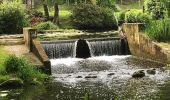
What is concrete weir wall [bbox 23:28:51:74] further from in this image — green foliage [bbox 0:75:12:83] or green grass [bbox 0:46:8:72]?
green foliage [bbox 0:75:12:83]

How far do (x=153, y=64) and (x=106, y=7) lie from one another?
25.8 metres

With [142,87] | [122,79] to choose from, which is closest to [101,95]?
[142,87]

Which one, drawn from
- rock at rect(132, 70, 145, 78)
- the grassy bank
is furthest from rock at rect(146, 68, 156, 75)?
the grassy bank

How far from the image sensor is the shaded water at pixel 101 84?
1883cm

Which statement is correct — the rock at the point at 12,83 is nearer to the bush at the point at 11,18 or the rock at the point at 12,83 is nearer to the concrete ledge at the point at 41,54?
the concrete ledge at the point at 41,54

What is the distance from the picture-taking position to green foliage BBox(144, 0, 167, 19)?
33569mm

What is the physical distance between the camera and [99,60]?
30031 millimetres

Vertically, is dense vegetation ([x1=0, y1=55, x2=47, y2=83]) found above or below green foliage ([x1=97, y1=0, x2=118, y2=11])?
below

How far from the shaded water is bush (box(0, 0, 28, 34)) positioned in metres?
13.9

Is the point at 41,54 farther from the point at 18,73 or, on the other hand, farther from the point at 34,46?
the point at 18,73

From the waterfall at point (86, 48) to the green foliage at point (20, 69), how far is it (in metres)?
9.34

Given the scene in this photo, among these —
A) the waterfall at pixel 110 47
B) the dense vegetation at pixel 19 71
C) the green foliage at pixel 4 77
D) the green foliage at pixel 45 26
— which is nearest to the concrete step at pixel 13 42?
the waterfall at pixel 110 47

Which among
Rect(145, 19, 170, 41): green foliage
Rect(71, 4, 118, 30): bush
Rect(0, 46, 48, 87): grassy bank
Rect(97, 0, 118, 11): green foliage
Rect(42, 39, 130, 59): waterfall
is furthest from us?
Rect(97, 0, 118, 11): green foliage

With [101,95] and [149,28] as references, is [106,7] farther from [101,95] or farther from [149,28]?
[101,95]
